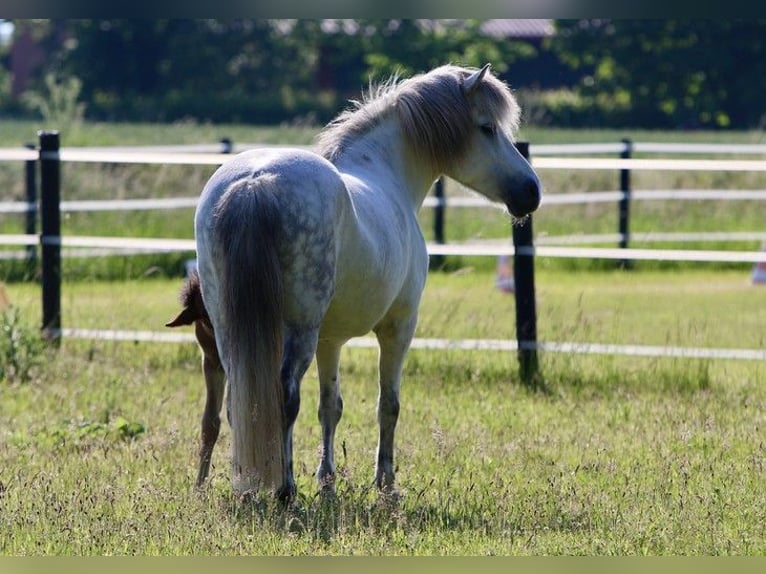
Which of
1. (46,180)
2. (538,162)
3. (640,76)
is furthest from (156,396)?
(640,76)

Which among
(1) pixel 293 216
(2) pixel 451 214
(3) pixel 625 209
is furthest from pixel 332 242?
(2) pixel 451 214

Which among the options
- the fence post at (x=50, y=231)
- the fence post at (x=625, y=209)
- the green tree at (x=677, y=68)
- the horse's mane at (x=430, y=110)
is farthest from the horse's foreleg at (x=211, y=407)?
the green tree at (x=677, y=68)

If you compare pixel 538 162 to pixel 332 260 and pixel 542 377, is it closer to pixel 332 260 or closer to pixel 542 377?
pixel 542 377

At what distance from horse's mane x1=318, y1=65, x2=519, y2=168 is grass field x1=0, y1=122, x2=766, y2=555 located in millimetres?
1552

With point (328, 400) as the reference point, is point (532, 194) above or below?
above

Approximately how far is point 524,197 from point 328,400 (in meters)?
1.38

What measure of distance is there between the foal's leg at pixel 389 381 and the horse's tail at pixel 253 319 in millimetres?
1203

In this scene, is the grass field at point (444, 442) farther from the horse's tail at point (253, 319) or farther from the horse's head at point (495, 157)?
the horse's head at point (495, 157)

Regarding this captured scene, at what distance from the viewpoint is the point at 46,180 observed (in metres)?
10.2

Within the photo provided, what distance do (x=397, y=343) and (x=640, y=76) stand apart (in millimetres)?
41413

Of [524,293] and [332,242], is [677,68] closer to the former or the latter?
[524,293]

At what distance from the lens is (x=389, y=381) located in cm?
660

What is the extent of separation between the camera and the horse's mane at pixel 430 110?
661cm

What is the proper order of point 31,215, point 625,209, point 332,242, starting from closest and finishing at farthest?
point 332,242, point 31,215, point 625,209
